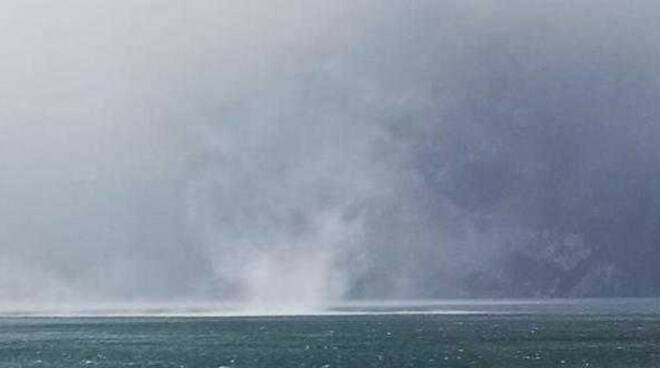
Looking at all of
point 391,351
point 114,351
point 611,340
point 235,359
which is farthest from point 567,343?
point 114,351

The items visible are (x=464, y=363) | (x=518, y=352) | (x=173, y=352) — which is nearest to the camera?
(x=464, y=363)

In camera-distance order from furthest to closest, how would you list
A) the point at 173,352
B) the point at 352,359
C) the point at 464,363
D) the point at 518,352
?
the point at 173,352 → the point at 518,352 → the point at 352,359 → the point at 464,363

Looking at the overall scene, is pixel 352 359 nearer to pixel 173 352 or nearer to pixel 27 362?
pixel 173 352

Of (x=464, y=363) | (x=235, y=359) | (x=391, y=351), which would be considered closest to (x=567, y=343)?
(x=391, y=351)

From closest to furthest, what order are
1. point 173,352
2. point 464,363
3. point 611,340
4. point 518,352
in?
point 464,363 → point 518,352 → point 173,352 → point 611,340

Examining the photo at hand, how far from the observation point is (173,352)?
182250 mm

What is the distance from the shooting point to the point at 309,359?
160375 mm

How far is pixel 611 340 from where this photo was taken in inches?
7810

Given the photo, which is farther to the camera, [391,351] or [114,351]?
[114,351]

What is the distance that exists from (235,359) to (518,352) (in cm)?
4736

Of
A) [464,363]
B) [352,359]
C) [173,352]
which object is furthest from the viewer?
[173,352]

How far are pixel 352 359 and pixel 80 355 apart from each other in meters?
55.4

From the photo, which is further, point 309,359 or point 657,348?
point 657,348

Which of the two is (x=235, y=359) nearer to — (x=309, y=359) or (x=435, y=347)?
(x=309, y=359)
